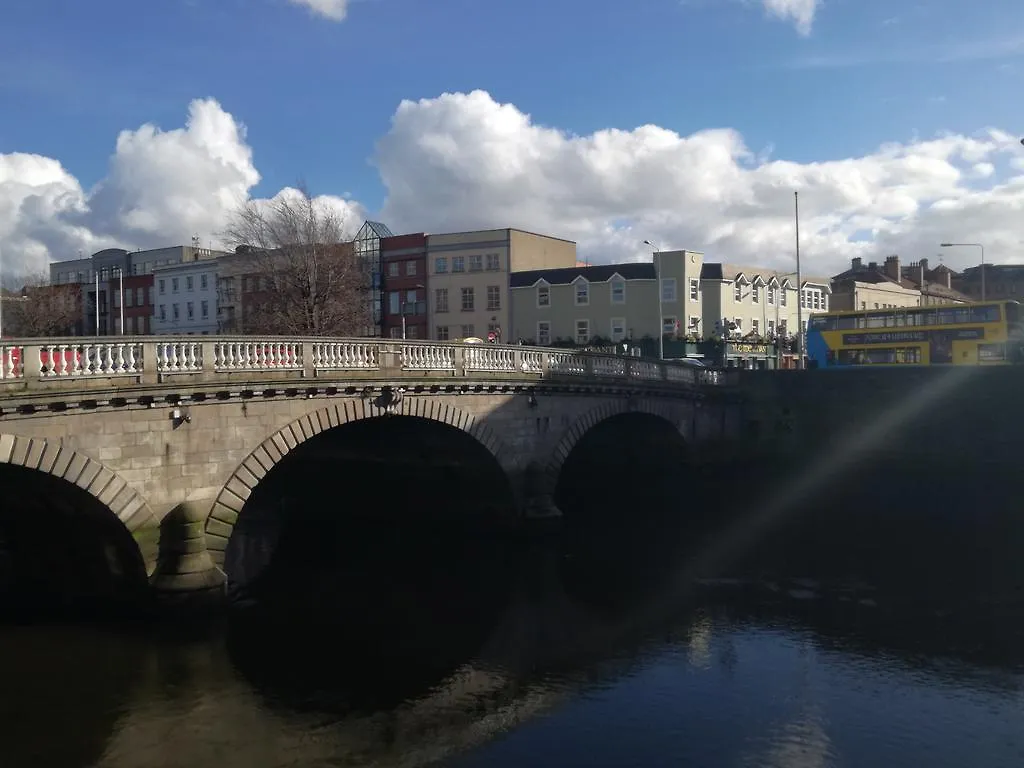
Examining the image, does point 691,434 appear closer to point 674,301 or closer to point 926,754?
point 674,301

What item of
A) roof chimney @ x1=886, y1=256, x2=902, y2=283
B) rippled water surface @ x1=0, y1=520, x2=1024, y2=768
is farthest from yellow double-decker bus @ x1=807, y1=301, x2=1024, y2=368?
roof chimney @ x1=886, y1=256, x2=902, y2=283

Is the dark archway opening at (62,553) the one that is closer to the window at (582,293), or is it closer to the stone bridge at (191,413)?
the stone bridge at (191,413)

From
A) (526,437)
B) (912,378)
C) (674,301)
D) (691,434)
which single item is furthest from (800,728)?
(674,301)

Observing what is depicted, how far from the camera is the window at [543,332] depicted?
7012cm

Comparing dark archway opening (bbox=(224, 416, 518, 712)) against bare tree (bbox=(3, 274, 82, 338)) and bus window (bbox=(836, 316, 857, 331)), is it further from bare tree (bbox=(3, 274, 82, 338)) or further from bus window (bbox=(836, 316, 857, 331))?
bare tree (bbox=(3, 274, 82, 338))

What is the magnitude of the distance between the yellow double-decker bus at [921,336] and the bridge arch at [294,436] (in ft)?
105

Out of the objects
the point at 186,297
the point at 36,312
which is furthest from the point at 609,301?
the point at 36,312

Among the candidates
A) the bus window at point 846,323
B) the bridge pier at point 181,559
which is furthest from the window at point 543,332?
the bridge pier at point 181,559

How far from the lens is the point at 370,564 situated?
30.2 meters

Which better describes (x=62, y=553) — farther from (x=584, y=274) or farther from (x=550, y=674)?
(x=584, y=274)

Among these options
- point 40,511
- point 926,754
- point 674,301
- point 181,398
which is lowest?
point 926,754

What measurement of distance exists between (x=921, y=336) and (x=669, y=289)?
65.4 feet

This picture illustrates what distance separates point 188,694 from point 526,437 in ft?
55.3

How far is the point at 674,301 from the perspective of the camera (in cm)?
6694
